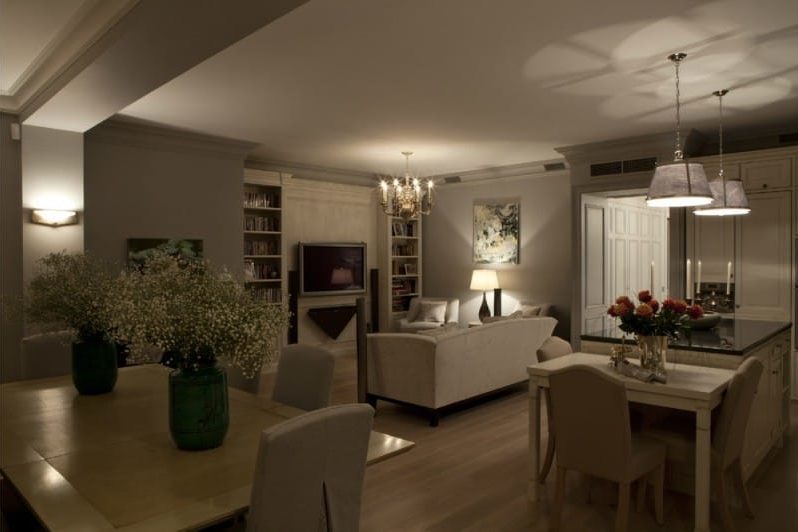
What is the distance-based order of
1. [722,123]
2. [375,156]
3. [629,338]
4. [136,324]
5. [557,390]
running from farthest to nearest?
1. [375,156]
2. [722,123]
3. [629,338]
4. [557,390]
5. [136,324]

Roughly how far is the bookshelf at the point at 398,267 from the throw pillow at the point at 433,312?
538mm

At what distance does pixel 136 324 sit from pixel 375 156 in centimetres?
538

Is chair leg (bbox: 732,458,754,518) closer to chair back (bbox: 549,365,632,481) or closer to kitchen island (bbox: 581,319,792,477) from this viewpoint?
kitchen island (bbox: 581,319,792,477)

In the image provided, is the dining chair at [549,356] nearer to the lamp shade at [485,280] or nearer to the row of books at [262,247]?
the lamp shade at [485,280]

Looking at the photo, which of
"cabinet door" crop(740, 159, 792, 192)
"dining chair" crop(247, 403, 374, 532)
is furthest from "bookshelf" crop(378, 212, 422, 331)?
"dining chair" crop(247, 403, 374, 532)

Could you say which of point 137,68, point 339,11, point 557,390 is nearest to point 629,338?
point 557,390

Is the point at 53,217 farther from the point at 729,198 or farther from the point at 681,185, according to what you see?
the point at 729,198

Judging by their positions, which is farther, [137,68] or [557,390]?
[137,68]

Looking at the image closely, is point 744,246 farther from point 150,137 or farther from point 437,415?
point 150,137

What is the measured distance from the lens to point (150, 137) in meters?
5.36

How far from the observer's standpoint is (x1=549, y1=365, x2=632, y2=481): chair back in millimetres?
2441

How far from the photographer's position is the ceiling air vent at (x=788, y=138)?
5.24m

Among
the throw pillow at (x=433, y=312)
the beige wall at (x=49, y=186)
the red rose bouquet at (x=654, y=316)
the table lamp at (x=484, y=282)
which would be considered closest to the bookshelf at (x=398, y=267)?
the throw pillow at (x=433, y=312)

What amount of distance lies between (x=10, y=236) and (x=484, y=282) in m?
5.53
